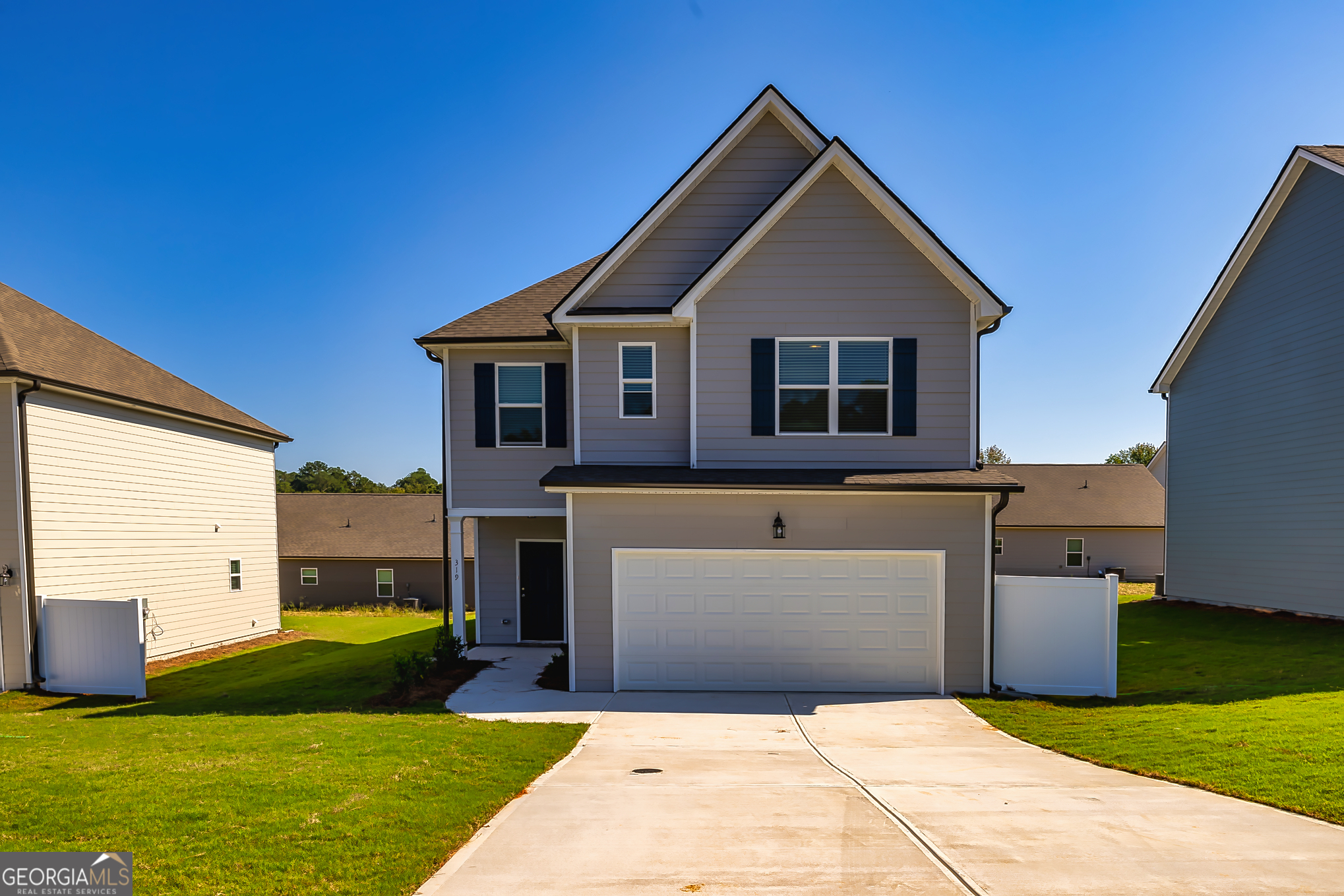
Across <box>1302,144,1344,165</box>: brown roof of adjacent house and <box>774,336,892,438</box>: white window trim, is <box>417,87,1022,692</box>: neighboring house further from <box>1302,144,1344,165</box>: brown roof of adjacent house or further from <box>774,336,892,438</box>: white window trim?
<box>1302,144,1344,165</box>: brown roof of adjacent house

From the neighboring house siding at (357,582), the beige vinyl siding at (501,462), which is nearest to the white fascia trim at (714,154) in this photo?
the beige vinyl siding at (501,462)

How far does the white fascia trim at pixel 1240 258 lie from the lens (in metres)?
16.2

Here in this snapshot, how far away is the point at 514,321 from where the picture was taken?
1366 cm

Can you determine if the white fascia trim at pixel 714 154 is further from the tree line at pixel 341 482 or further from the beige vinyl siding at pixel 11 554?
the tree line at pixel 341 482

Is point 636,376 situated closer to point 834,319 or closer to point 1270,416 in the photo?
point 834,319

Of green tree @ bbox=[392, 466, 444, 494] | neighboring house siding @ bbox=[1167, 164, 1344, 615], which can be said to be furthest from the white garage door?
green tree @ bbox=[392, 466, 444, 494]

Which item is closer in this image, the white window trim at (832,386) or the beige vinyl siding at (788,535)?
the beige vinyl siding at (788,535)

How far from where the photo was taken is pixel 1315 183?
52.2ft

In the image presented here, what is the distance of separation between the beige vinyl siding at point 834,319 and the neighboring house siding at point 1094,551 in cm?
2054

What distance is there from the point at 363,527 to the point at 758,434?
71.5ft

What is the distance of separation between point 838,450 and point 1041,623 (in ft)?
13.6

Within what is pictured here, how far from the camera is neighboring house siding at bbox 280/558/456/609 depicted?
26.0 metres

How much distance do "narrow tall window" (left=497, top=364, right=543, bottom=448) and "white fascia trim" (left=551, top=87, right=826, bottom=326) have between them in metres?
2.03

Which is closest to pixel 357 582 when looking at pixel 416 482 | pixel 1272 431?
pixel 1272 431
